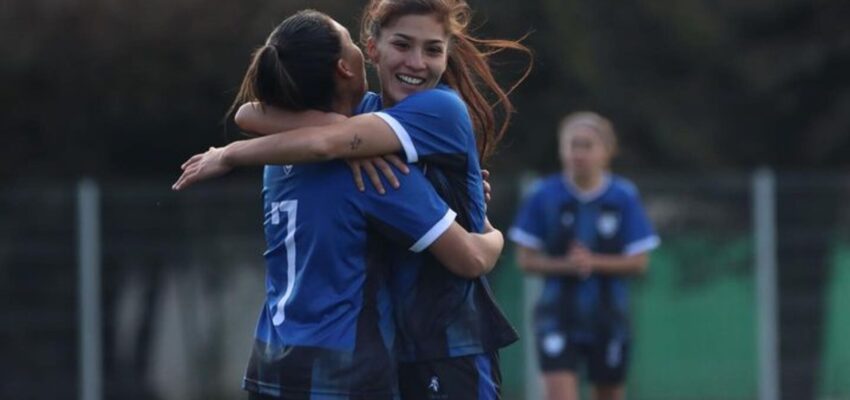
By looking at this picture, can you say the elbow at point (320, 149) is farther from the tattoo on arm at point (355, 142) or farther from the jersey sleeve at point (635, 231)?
the jersey sleeve at point (635, 231)

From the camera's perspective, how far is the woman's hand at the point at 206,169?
4.37 meters

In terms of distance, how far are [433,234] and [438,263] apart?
0.15m

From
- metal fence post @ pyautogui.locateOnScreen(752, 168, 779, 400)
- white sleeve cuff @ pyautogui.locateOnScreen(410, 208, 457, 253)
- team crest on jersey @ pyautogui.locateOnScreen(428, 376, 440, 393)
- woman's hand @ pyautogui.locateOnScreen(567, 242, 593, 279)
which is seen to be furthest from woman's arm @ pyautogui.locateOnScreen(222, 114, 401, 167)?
metal fence post @ pyautogui.locateOnScreen(752, 168, 779, 400)

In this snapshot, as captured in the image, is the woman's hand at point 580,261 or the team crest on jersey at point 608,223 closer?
the woman's hand at point 580,261

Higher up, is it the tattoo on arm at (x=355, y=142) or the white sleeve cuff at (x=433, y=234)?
the tattoo on arm at (x=355, y=142)

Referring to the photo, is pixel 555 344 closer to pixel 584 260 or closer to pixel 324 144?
pixel 584 260

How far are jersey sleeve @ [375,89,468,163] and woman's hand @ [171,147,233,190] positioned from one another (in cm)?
44

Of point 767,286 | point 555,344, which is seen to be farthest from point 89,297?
point 767,286

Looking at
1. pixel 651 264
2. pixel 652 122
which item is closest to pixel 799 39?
pixel 652 122

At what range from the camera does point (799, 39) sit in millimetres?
17969

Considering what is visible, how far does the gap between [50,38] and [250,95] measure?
9354 mm

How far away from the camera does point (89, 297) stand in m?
11.1

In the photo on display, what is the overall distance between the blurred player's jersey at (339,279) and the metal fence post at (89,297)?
711 cm

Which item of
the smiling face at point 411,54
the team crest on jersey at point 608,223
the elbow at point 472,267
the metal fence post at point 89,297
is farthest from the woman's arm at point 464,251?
the metal fence post at point 89,297
